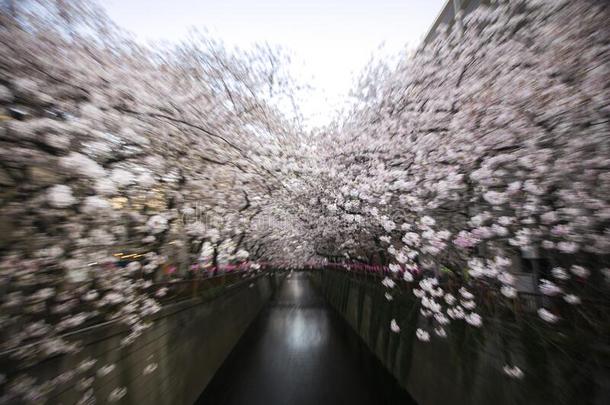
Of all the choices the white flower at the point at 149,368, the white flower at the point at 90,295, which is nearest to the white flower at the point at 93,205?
the white flower at the point at 90,295

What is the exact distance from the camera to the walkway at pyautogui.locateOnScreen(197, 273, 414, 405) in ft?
24.2

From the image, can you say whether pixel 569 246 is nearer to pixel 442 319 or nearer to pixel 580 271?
pixel 580 271

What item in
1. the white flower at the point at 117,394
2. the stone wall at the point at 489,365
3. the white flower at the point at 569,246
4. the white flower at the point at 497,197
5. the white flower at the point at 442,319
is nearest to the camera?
the stone wall at the point at 489,365

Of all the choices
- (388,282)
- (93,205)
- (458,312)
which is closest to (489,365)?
(458,312)

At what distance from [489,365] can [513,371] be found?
62 cm

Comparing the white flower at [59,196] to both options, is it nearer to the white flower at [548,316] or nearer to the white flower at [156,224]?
the white flower at [156,224]

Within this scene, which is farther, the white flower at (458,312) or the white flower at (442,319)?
the white flower at (442,319)

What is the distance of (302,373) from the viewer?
29.4 ft

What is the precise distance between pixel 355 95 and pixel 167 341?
7933mm

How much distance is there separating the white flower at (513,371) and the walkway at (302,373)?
3492 millimetres

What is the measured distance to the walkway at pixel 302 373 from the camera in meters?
7.38

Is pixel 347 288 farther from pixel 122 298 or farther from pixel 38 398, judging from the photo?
pixel 38 398

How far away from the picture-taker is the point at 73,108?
160 inches

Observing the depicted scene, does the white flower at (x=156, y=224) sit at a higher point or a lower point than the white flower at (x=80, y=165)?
lower
